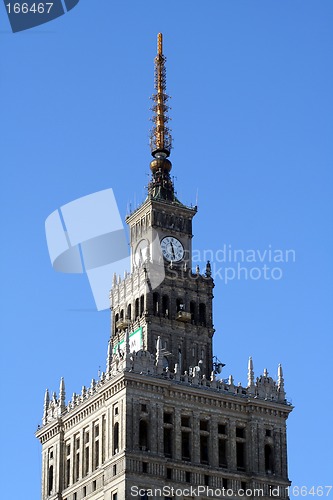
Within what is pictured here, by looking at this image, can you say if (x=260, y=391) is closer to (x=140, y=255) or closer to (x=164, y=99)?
(x=140, y=255)

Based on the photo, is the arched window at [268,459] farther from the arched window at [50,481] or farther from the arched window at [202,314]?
the arched window at [50,481]

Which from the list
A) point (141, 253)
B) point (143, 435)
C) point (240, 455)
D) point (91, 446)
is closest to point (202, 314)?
point (141, 253)

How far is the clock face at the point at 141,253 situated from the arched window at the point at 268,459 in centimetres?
2506

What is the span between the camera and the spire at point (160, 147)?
16625 centimetres

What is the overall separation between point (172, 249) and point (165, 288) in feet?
16.9

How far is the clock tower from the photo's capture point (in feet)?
515

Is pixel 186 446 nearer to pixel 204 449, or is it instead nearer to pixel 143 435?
pixel 204 449

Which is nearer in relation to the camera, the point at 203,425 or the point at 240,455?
the point at 203,425

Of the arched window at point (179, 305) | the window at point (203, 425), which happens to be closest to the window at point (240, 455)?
the window at point (203, 425)

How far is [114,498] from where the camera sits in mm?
142875

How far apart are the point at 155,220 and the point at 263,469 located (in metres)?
30.5

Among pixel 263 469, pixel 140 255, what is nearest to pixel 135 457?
pixel 263 469

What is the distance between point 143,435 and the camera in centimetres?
14550

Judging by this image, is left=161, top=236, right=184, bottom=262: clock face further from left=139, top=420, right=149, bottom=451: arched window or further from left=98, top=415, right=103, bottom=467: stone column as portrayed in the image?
left=139, top=420, right=149, bottom=451: arched window
